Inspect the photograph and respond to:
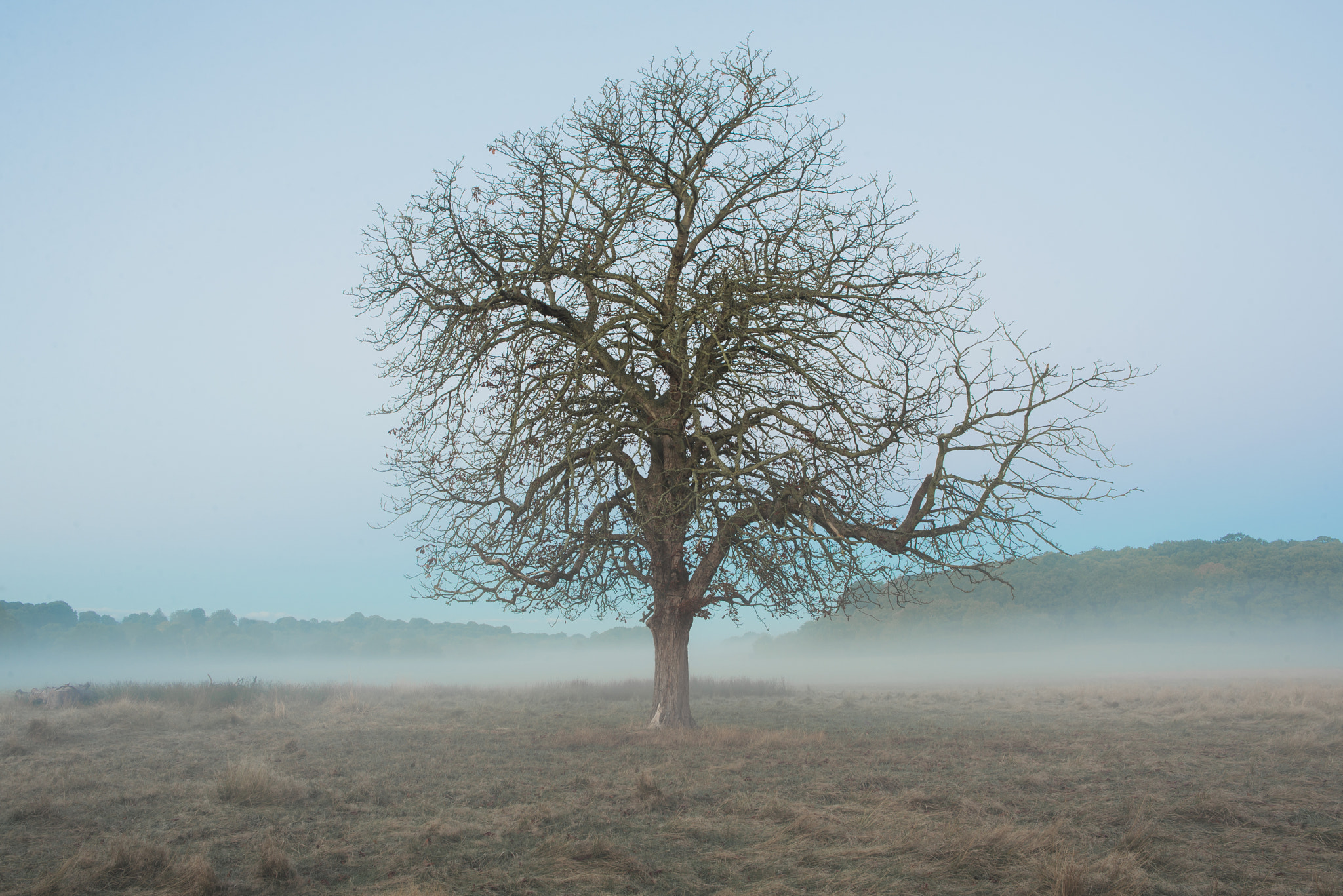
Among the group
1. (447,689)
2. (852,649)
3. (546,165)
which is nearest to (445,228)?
(546,165)

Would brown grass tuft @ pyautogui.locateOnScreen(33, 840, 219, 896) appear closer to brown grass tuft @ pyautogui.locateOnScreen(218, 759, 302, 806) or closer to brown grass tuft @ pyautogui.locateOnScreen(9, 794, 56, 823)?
brown grass tuft @ pyautogui.locateOnScreen(9, 794, 56, 823)

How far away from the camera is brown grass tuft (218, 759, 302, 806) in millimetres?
7602

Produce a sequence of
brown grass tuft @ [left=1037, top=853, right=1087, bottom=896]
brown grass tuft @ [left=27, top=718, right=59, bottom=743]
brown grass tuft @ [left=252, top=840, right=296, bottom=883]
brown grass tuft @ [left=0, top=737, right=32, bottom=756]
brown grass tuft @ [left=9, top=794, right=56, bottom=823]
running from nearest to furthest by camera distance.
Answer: brown grass tuft @ [left=1037, top=853, right=1087, bottom=896]
brown grass tuft @ [left=252, top=840, right=296, bottom=883]
brown grass tuft @ [left=9, top=794, right=56, bottom=823]
brown grass tuft @ [left=0, top=737, right=32, bottom=756]
brown grass tuft @ [left=27, top=718, right=59, bottom=743]

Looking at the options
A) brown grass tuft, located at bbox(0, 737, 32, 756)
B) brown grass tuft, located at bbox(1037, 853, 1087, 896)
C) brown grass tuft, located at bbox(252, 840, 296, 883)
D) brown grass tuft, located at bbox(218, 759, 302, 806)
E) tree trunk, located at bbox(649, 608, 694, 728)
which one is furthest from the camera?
tree trunk, located at bbox(649, 608, 694, 728)

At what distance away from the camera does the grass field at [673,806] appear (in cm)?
503

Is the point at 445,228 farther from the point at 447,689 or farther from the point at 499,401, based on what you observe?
the point at 447,689

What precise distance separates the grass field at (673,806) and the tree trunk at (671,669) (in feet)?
2.10

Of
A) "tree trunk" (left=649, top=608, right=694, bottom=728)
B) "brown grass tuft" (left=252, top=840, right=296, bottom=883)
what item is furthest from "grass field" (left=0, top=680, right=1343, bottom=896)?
"tree trunk" (left=649, top=608, right=694, bottom=728)

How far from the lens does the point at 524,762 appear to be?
33.2ft

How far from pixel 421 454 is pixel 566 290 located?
379 cm

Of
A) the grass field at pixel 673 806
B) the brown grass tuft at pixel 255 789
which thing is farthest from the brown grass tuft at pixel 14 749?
the brown grass tuft at pixel 255 789

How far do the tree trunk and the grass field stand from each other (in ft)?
2.10

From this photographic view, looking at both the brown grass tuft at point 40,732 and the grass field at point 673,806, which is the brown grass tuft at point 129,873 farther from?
the brown grass tuft at point 40,732

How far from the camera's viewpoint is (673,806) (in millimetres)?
7363
